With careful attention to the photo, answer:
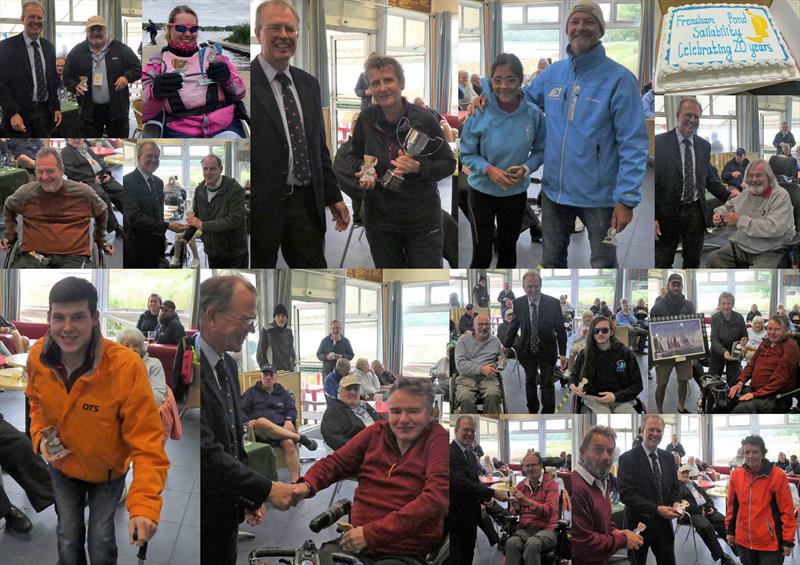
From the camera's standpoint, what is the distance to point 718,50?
12.1 ft

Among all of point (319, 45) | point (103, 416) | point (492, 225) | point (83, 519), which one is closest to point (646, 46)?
point (492, 225)

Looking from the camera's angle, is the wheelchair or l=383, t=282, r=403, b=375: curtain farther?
l=383, t=282, r=403, b=375: curtain

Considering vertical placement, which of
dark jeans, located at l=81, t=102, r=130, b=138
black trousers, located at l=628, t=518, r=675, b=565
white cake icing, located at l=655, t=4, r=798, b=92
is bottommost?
black trousers, located at l=628, t=518, r=675, b=565

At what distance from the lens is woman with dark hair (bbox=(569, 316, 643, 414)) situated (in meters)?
3.84

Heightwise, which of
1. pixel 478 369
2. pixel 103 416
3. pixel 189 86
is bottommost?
pixel 103 416

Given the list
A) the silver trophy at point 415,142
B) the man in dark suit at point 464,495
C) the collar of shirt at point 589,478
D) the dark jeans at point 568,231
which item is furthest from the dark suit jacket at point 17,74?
the collar of shirt at point 589,478

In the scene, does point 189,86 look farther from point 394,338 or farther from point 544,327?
point 544,327

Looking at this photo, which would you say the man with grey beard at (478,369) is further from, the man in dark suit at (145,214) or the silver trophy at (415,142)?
the man in dark suit at (145,214)

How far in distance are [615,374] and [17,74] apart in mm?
3056

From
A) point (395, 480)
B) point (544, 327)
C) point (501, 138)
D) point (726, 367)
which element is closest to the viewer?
point (395, 480)

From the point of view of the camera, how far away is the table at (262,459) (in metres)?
3.69

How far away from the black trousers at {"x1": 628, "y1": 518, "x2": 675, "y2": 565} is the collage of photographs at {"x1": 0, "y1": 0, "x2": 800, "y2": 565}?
0.4 inches

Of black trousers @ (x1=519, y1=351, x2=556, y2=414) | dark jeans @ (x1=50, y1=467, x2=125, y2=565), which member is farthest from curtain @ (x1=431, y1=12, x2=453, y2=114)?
dark jeans @ (x1=50, y1=467, x2=125, y2=565)

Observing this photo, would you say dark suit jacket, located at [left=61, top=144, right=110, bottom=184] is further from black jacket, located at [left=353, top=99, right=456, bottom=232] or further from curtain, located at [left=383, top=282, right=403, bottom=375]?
curtain, located at [left=383, top=282, right=403, bottom=375]
